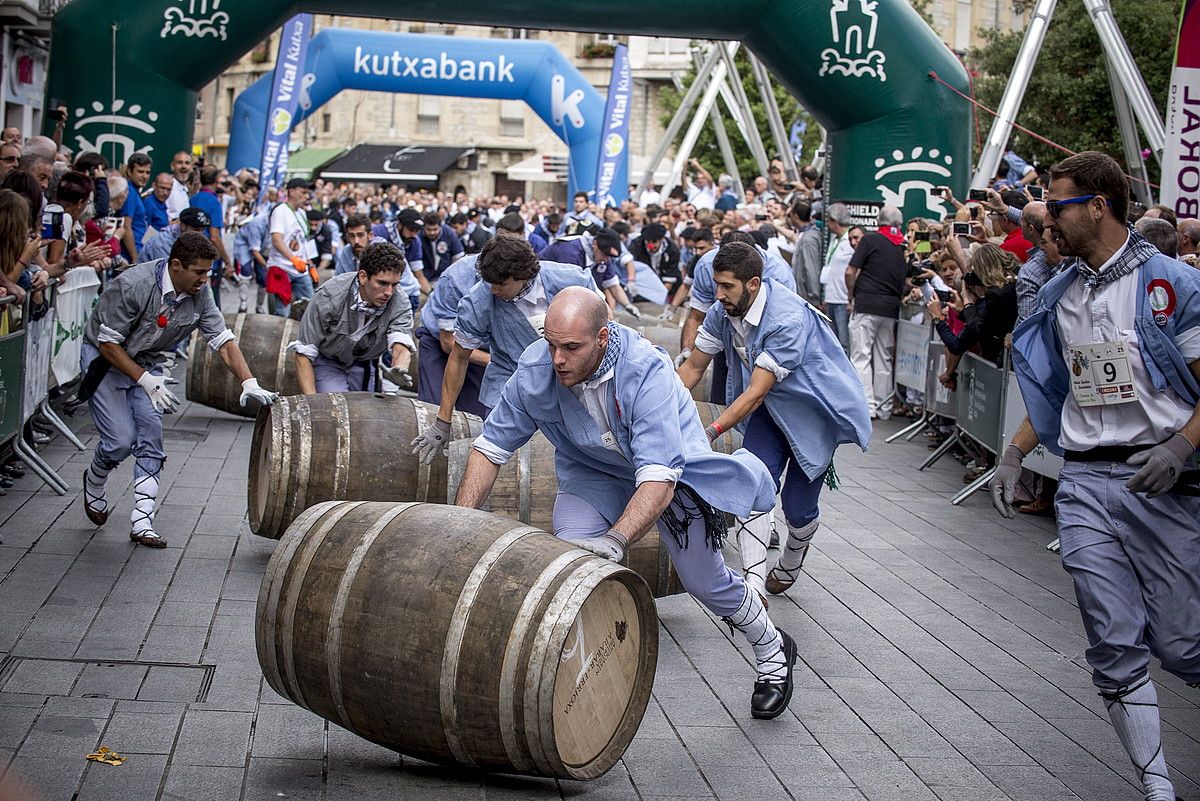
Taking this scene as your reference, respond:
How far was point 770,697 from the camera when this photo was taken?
5.93 metres

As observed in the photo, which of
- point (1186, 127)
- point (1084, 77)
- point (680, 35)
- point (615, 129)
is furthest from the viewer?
point (615, 129)

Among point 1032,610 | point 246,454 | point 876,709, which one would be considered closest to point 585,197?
point 246,454

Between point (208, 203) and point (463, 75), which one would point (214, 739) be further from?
point (463, 75)

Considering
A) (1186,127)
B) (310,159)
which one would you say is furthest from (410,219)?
(310,159)

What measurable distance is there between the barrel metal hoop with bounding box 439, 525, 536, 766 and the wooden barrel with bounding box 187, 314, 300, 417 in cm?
776

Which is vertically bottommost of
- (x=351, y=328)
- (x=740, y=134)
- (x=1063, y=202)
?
(x=351, y=328)

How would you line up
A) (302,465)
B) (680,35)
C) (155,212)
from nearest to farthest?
(302,465) → (155,212) → (680,35)

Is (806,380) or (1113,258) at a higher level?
(1113,258)

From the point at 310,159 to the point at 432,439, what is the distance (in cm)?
5530

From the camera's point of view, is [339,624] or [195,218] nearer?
[339,624]

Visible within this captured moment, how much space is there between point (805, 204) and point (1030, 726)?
477 inches

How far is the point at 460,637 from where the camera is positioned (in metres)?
4.60

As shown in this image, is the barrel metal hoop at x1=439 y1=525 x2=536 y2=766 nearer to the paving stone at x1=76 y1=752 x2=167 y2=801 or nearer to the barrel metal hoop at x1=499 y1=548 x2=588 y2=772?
the barrel metal hoop at x1=499 y1=548 x2=588 y2=772

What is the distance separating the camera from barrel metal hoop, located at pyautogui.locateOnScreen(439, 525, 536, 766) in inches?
181
